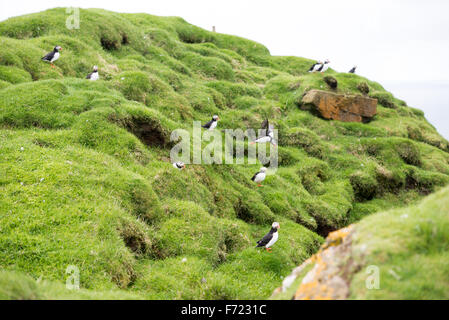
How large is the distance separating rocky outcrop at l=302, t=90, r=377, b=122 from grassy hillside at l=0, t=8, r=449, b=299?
3.02 ft

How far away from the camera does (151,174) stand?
523 inches

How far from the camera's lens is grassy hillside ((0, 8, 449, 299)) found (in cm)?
922

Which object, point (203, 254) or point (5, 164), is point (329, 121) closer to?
point (203, 254)

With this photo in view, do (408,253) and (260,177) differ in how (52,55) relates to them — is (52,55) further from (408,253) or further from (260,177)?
(408,253)

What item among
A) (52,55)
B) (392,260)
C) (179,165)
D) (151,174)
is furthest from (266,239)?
(52,55)

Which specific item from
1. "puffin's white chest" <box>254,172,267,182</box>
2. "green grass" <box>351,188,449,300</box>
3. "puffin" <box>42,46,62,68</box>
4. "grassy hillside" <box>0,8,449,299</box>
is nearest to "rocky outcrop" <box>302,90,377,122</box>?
"grassy hillside" <box>0,8,449,299</box>

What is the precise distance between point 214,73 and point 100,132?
1734 centimetres

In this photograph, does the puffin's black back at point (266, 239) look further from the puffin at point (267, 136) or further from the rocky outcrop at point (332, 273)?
the puffin at point (267, 136)

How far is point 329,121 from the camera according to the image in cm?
2775

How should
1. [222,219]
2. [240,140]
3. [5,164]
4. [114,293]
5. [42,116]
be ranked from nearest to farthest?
[114,293] < [5,164] < [222,219] < [42,116] < [240,140]

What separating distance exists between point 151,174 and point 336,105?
1933cm
